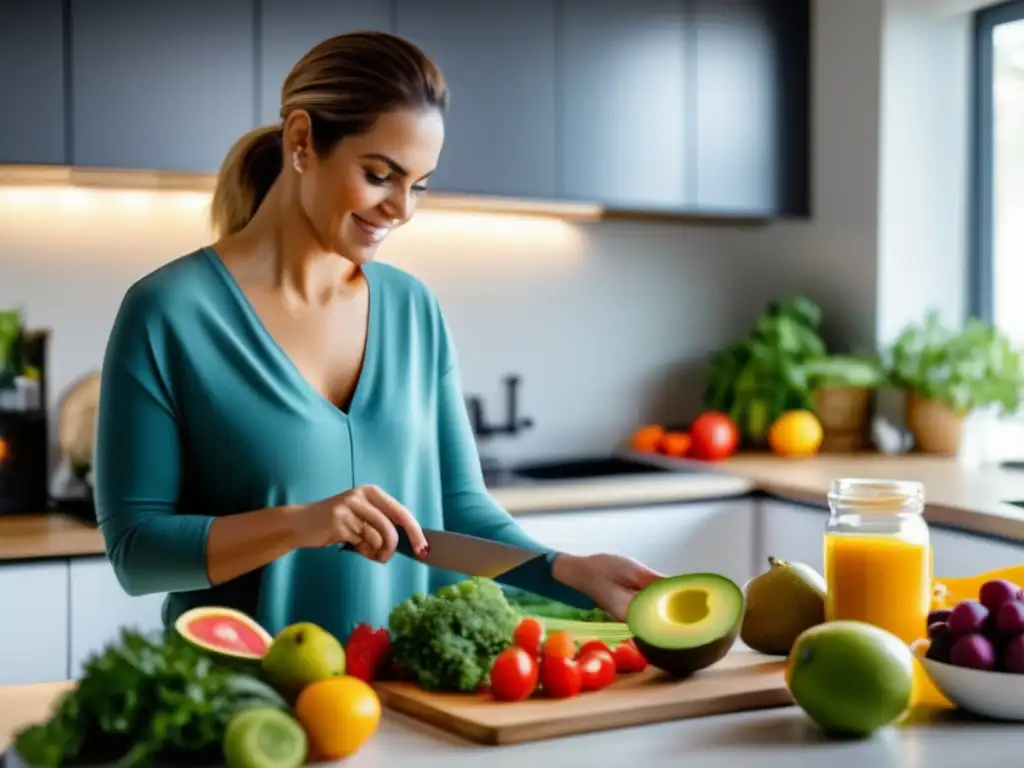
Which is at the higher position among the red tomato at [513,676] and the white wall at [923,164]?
the white wall at [923,164]

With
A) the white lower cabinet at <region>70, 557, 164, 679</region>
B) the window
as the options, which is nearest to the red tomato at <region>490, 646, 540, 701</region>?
the white lower cabinet at <region>70, 557, 164, 679</region>

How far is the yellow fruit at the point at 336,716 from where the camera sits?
117 centimetres

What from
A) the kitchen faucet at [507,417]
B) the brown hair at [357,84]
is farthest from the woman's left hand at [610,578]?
the kitchen faucet at [507,417]

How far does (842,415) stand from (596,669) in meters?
2.42

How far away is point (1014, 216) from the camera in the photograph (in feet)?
12.1

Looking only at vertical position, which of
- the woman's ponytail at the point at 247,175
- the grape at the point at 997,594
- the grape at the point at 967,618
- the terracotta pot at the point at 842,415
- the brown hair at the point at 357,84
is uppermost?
the brown hair at the point at 357,84

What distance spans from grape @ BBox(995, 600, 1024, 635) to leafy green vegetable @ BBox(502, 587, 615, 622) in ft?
1.45

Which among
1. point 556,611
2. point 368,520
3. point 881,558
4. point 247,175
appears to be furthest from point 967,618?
point 247,175

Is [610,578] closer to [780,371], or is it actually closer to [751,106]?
[780,371]

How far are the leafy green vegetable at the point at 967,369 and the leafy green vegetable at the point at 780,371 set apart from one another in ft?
0.39

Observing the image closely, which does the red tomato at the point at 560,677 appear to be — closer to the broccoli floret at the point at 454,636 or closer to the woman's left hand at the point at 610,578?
the broccoli floret at the point at 454,636

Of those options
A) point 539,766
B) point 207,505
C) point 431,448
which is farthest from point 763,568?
point 539,766

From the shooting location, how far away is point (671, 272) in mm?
3949

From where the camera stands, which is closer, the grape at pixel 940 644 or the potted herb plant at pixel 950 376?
the grape at pixel 940 644
